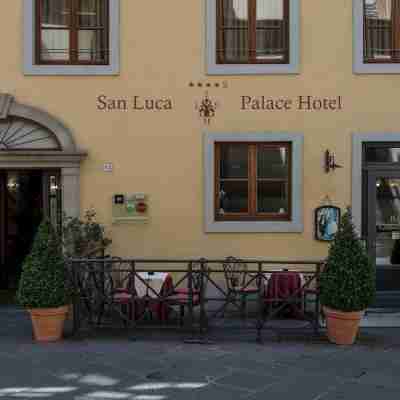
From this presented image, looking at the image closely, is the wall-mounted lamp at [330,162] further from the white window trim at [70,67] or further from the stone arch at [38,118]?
the stone arch at [38,118]

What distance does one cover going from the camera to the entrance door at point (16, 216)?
34.2 ft

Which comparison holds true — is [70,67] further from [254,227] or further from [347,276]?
[347,276]

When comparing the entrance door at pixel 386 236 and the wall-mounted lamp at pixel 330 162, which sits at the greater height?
the wall-mounted lamp at pixel 330 162

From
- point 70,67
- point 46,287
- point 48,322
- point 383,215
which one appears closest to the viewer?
point 46,287

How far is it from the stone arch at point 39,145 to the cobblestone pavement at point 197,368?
230cm

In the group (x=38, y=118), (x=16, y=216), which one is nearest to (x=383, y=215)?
(x=38, y=118)

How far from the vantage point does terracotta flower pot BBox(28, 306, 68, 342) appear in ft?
23.8

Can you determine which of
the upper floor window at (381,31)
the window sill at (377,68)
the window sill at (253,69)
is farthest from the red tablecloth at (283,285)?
the upper floor window at (381,31)

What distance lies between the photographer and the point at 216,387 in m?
5.65

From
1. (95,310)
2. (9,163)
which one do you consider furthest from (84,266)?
(9,163)

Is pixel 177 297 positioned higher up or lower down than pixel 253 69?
lower down

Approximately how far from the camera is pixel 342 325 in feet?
23.6

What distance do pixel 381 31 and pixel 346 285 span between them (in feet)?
13.8

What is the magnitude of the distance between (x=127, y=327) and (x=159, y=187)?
2.35 meters
